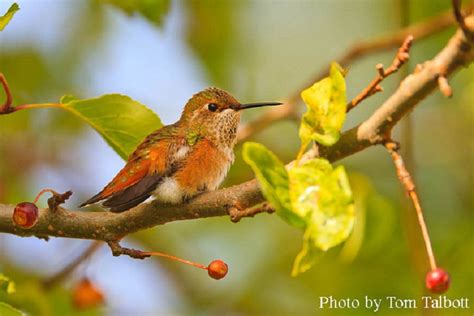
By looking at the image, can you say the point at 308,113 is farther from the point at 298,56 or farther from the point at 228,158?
the point at 298,56

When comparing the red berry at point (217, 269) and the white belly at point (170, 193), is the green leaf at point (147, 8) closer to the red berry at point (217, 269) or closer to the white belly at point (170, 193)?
the white belly at point (170, 193)

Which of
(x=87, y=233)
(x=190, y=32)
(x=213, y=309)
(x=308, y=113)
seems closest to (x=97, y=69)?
(x=190, y=32)

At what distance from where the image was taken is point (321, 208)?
90.7 inches

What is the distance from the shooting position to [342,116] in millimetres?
2496

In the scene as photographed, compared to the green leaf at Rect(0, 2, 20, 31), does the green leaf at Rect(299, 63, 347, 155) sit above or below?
below

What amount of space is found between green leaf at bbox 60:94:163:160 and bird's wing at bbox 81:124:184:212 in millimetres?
83

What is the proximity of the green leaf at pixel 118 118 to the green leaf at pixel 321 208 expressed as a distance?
4.37 ft

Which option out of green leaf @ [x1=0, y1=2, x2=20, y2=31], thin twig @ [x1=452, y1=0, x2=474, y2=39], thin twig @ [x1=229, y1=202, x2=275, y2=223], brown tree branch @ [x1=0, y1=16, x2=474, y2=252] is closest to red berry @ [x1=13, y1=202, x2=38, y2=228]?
brown tree branch @ [x1=0, y1=16, x2=474, y2=252]

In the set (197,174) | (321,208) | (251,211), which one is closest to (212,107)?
(197,174)

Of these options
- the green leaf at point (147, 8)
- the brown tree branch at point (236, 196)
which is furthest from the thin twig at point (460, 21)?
the green leaf at point (147, 8)

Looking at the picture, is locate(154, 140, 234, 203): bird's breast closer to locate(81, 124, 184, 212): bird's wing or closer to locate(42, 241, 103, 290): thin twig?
locate(81, 124, 184, 212): bird's wing

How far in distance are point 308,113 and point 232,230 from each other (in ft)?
19.7

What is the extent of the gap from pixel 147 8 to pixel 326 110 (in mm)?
2376

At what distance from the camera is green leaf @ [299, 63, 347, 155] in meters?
2.49
